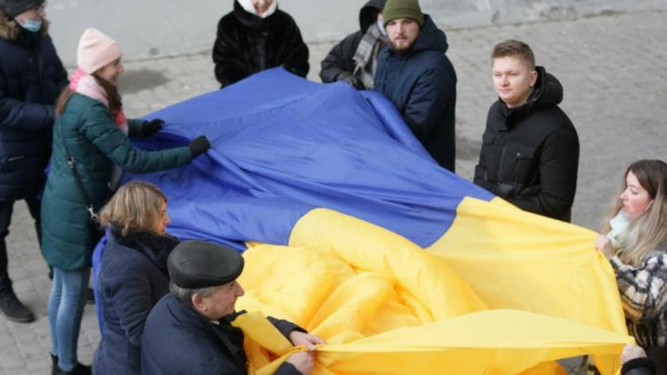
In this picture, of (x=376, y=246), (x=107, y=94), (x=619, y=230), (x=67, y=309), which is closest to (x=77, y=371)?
(x=67, y=309)

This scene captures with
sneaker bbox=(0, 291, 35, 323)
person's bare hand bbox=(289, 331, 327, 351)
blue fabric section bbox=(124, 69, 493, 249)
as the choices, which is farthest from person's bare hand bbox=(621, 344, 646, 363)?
sneaker bbox=(0, 291, 35, 323)

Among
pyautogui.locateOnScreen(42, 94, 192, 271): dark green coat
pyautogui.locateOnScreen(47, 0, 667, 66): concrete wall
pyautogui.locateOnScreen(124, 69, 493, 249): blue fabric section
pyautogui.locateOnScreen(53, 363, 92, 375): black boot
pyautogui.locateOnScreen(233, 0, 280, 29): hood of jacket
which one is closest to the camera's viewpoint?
pyautogui.locateOnScreen(124, 69, 493, 249): blue fabric section

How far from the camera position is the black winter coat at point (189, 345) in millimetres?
3010

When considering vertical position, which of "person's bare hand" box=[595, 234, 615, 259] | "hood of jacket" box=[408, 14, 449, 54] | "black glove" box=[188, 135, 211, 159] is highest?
"hood of jacket" box=[408, 14, 449, 54]

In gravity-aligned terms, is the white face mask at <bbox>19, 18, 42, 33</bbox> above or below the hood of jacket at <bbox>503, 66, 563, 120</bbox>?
below

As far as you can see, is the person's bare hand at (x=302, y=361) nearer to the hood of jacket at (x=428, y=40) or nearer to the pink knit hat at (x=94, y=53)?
the pink knit hat at (x=94, y=53)

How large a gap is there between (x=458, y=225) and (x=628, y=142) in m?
3.96

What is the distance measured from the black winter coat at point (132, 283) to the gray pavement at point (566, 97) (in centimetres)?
160

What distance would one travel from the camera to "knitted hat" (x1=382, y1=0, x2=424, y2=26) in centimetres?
511

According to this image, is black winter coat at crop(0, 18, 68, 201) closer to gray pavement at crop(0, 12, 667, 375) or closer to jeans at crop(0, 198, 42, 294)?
jeans at crop(0, 198, 42, 294)

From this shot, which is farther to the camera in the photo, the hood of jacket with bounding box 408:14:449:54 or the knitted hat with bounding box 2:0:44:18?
the hood of jacket with bounding box 408:14:449:54

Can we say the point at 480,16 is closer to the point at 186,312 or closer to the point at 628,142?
the point at 628,142

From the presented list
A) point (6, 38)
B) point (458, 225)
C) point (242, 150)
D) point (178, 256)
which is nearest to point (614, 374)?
point (458, 225)

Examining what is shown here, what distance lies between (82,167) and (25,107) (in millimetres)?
702
